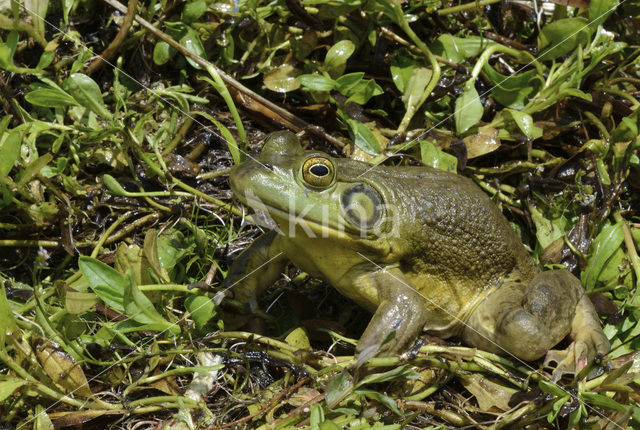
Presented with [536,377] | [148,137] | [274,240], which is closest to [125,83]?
[148,137]

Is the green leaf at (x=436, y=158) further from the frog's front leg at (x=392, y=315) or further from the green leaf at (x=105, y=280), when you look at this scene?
the green leaf at (x=105, y=280)

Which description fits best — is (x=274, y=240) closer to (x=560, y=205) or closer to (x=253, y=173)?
(x=253, y=173)

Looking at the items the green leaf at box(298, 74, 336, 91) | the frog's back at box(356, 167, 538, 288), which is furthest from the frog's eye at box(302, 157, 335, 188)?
the green leaf at box(298, 74, 336, 91)

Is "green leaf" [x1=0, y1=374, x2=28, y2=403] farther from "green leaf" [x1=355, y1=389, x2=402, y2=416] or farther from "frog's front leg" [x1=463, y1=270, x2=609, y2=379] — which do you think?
"frog's front leg" [x1=463, y1=270, x2=609, y2=379]

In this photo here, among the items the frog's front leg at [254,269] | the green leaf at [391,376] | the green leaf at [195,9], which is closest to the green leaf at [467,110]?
the frog's front leg at [254,269]

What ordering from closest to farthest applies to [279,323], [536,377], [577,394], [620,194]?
1. [577,394]
2. [536,377]
3. [279,323]
4. [620,194]

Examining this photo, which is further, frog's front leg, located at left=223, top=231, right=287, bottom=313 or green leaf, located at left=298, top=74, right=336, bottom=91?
green leaf, located at left=298, top=74, right=336, bottom=91
